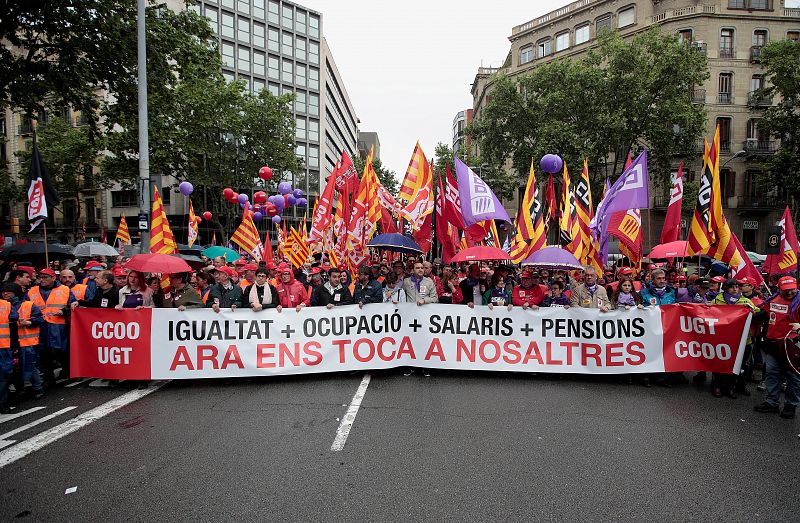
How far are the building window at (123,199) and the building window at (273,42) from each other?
2218 cm

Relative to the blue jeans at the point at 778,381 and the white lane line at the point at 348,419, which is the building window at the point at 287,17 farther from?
the blue jeans at the point at 778,381

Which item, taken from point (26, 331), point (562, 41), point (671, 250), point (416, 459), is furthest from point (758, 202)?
point (26, 331)

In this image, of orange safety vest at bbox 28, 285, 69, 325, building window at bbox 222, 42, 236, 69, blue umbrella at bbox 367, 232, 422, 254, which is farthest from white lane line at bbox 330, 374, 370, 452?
building window at bbox 222, 42, 236, 69

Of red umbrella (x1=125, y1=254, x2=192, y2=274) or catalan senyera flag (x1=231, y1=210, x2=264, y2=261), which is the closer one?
red umbrella (x1=125, y1=254, x2=192, y2=274)

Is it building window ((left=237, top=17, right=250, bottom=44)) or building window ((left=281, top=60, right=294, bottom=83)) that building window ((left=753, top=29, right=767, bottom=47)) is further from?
building window ((left=237, top=17, right=250, bottom=44))

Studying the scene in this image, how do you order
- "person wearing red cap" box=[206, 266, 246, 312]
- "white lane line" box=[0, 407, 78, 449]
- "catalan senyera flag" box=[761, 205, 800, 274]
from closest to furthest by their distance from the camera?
"white lane line" box=[0, 407, 78, 449], "person wearing red cap" box=[206, 266, 246, 312], "catalan senyera flag" box=[761, 205, 800, 274]

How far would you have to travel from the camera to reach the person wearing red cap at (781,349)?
5516 millimetres

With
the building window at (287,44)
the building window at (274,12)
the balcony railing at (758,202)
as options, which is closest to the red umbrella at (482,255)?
the balcony railing at (758,202)

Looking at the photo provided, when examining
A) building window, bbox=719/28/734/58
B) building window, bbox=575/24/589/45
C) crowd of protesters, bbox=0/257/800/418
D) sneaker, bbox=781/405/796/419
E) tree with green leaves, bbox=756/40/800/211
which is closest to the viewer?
sneaker, bbox=781/405/796/419

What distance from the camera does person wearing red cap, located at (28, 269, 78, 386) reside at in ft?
21.6

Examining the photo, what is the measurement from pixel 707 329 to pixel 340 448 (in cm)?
548

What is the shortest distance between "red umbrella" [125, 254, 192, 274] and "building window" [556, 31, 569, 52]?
41628 mm

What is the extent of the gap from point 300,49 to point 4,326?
55814mm

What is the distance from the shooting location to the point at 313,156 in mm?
55688
